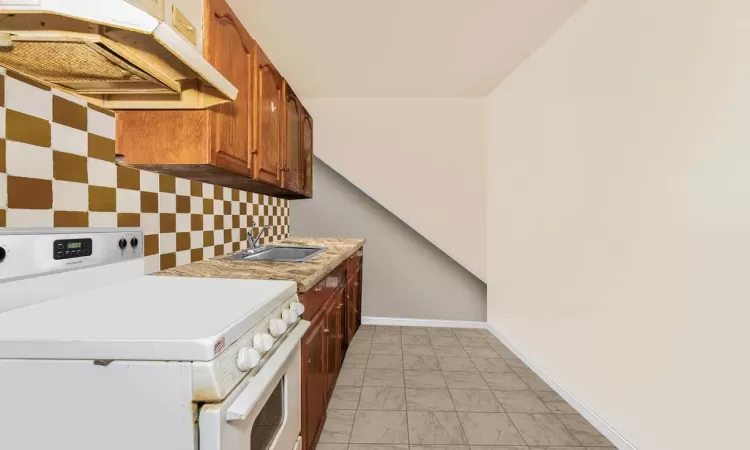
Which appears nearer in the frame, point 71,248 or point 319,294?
point 71,248

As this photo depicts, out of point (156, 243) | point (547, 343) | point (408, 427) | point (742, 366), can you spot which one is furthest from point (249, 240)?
point (742, 366)

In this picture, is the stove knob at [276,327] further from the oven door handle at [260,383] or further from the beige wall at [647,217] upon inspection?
the beige wall at [647,217]

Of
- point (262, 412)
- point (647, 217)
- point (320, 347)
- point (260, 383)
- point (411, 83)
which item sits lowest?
point (320, 347)

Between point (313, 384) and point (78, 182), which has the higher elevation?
point (78, 182)

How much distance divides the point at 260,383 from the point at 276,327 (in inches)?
6.5

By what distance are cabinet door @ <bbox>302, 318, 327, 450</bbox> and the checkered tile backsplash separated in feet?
2.39

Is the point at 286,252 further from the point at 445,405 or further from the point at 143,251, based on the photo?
the point at 445,405

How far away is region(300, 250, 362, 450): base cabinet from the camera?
1.38 m

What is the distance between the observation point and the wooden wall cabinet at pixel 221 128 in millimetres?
1323

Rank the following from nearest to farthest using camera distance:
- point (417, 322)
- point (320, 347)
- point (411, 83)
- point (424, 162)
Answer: point (320, 347) → point (411, 83) → point (424, 162) → point (417, 322)

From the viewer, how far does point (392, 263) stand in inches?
140

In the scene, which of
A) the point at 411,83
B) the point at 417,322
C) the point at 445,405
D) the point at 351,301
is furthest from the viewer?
the point at 417,322

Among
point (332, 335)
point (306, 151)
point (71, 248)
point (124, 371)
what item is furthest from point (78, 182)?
point (306, 151)

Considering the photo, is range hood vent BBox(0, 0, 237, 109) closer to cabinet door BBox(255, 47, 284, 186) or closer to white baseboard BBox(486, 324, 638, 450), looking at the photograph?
cabinet door BBox(255, 47, 284, 186)
